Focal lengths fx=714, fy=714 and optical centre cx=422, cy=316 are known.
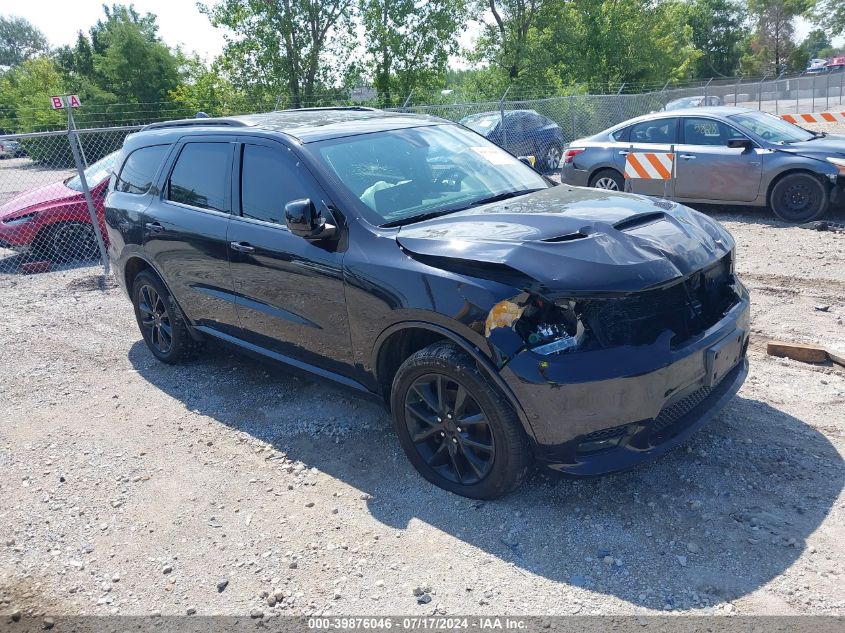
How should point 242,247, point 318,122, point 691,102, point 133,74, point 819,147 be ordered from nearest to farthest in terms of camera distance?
point 242,247 → point 318,122 → point 819,147 → point 691,102 → point 133,74

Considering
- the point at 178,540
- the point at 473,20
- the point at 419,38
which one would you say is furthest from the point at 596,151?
the point at 473,20

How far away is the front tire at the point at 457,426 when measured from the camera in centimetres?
329

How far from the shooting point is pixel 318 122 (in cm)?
470

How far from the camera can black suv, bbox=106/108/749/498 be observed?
314cm

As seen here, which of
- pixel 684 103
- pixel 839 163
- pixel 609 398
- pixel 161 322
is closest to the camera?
pixel 609 398

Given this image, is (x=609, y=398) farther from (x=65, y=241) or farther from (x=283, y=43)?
(x=283, y=43)

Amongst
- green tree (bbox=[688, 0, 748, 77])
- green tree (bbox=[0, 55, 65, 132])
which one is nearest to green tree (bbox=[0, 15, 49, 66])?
green tree (bbox=[0, 55, 65, 132])

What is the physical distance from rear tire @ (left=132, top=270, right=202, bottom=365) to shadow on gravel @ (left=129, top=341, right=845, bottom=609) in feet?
4.58

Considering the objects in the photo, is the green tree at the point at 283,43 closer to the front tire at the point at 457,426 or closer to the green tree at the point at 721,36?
the front tire at the point at 457,426

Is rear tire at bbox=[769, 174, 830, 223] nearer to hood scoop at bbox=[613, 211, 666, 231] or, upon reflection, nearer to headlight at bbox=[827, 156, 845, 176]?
headlight at bbox=[827, 156, 845, 176]

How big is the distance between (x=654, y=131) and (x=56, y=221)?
8528mm

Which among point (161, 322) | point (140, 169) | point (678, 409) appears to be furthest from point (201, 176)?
point (678, 409)

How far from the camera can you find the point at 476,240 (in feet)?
11.3

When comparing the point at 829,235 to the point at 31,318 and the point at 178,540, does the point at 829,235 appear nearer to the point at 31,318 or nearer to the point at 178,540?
the point at 178,540
